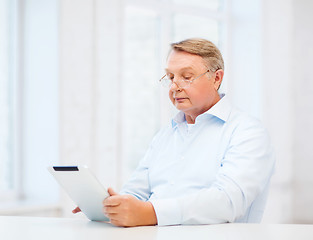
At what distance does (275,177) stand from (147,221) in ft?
11.1

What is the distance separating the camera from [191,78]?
2.11 m

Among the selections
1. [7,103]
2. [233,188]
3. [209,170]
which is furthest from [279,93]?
[233,188]

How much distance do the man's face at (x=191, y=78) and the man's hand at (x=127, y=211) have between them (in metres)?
0.58

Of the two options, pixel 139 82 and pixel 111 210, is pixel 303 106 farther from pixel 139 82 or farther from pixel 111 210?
pixel 111 210

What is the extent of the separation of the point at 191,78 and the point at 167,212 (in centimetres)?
64

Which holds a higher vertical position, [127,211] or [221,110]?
[221,110]

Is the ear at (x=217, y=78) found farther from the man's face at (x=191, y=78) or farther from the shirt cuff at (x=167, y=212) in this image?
the shirt cuff at (x=167, y=212)

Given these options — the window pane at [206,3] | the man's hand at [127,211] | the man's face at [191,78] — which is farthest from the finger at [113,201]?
the window pane at [206,3]

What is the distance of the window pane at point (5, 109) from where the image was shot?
3.54m

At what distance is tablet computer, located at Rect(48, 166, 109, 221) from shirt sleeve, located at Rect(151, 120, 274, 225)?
190 mm

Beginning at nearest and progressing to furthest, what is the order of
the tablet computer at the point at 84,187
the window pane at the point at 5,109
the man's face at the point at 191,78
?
1. the tablet computer at the point at 84,187
2. the man's face at the point at 191,78
3. the window pane at the point at 5,109

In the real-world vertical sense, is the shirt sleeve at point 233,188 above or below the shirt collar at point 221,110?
below

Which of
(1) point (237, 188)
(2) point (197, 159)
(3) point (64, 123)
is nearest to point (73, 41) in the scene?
(3) point (64, 123)

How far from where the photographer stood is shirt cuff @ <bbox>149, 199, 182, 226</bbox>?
1682 millimetres
